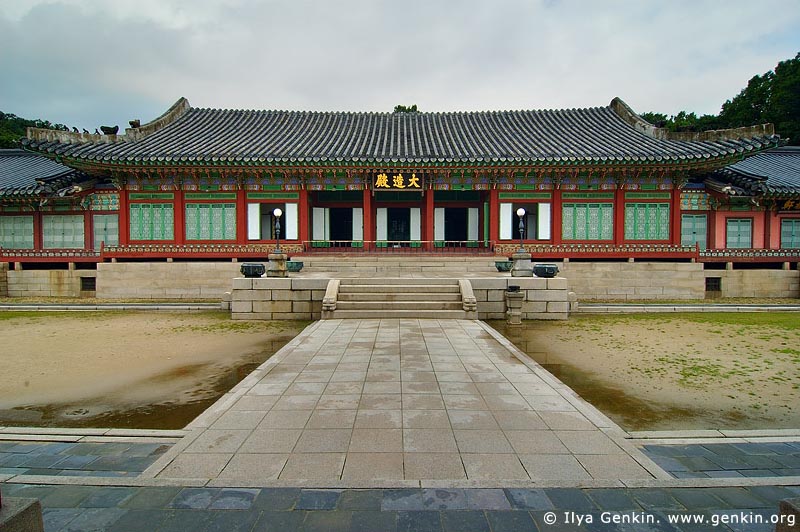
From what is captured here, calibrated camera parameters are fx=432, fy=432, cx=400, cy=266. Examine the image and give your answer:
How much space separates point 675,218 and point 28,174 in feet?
108

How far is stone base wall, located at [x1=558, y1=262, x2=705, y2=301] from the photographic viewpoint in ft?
60.8

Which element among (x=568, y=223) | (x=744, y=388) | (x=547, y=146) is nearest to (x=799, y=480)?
(x=744, y=388)

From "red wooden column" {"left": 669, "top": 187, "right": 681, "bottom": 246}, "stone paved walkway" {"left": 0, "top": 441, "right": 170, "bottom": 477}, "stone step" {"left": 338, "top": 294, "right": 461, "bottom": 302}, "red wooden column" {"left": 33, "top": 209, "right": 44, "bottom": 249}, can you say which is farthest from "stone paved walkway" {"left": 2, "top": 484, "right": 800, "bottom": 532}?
"red wooden column" {"left": 33, "top": 209, "right": 44, "bottom": 249}

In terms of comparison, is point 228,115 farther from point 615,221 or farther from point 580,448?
point 580,448

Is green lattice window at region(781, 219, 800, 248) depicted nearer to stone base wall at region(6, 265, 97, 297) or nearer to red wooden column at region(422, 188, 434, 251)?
red wooden column at region(422, 188, 434, 251)

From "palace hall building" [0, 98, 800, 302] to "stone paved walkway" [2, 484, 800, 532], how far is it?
16109 mm

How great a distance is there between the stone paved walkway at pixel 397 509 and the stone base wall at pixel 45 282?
19.9m

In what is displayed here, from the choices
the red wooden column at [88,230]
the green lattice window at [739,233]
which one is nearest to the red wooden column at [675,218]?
the green lattice window at [739,233]

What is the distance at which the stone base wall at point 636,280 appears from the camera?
18531mm

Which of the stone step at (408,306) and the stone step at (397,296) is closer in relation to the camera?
the stone step at (408,306)

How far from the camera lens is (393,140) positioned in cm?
2262

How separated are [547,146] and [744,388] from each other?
635 inches

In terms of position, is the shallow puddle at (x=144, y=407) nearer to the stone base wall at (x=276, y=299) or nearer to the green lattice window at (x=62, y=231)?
the stone base wall at (x=276, y=299)

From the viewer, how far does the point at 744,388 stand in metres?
6.88
